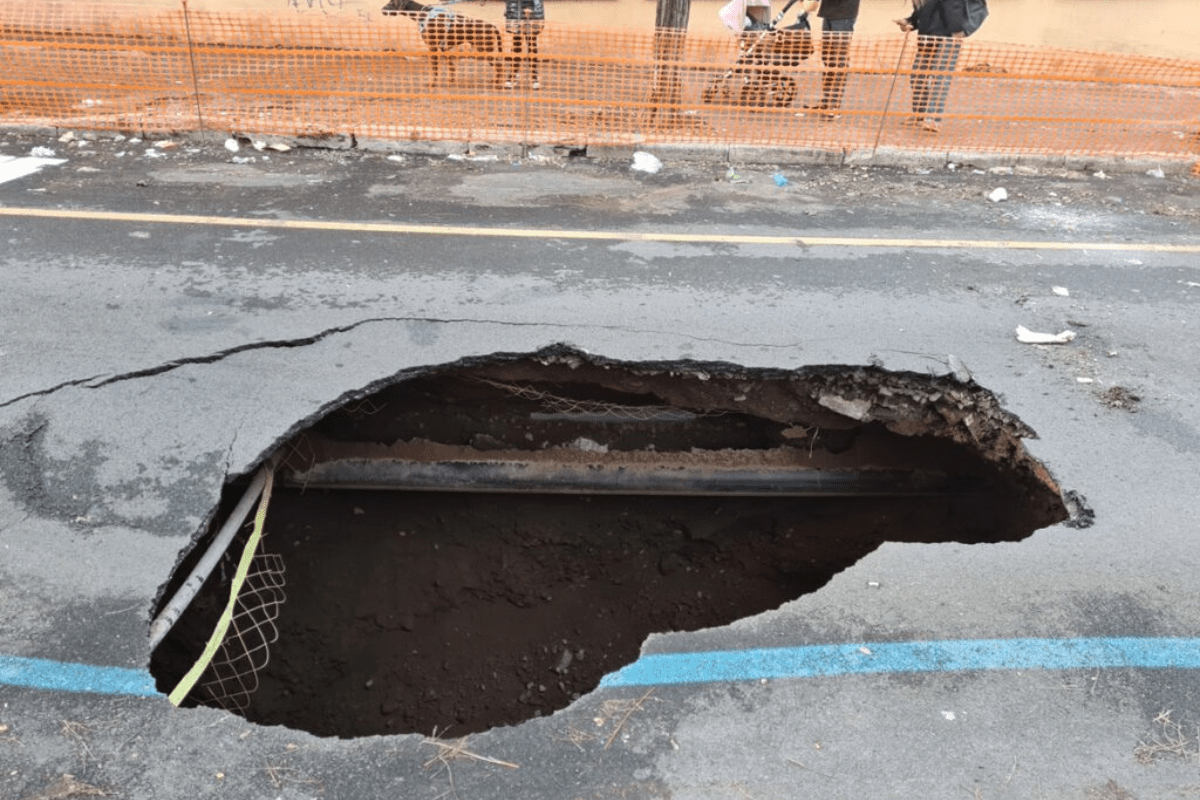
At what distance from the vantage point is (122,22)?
11945 millimetres

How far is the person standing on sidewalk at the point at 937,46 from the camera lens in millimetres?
10062

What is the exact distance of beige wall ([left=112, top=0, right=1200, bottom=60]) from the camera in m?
13.7

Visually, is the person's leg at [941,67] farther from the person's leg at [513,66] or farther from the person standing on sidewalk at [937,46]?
the person's leg at [513,66]

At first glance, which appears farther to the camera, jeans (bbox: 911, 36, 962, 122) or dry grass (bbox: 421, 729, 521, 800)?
jeans (bbox: 911, 36, 962, 122)

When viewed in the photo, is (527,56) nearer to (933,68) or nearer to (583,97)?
(583,97)

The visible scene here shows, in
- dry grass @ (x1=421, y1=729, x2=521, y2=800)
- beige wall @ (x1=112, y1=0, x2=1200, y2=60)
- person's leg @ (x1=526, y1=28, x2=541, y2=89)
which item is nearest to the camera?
dry grass @ (x1=421, y1=729, x2=521, y2=800)

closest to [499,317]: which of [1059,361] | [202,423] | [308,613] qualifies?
[202,423]

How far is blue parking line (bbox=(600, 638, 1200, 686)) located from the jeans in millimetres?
8109

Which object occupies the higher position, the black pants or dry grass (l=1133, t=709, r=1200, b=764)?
the black pants

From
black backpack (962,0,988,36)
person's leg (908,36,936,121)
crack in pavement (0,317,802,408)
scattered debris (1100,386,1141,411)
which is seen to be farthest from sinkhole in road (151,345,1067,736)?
black backpack (962,0,988,36)

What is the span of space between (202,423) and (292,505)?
1.94 meters

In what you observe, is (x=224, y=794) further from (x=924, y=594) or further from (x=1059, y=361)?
(x=1059, y=361)

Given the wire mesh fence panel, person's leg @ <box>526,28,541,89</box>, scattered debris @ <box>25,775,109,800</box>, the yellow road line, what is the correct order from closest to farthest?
scattered debris @ <box>25,775,109,800</box>
the wire mesh fence panel
the yellow road line
person's leg @ <box>526,28,541,89</box>

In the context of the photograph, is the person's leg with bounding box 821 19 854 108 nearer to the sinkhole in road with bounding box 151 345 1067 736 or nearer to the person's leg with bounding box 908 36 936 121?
the person's leg with bounding box 908 36 936 121
